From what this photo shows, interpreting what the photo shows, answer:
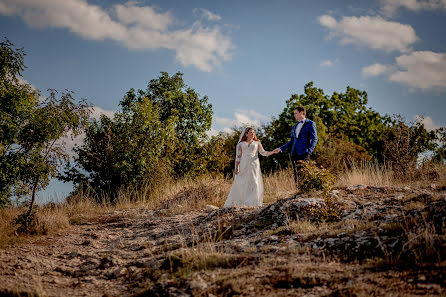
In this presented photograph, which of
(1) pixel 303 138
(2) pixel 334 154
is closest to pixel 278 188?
(1) pixel 303 138

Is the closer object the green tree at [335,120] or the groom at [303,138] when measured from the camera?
the groom at [303,138]

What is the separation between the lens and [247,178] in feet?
29.8

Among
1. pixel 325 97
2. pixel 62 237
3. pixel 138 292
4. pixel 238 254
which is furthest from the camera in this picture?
pixel 325 97

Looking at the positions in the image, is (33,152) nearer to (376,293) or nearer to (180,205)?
(180,205)

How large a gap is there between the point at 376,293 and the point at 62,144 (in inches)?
302

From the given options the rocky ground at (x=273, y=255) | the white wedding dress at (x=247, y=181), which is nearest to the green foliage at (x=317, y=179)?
the rocky ground at (x=273, y=255)

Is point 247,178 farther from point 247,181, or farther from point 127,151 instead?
point 127,151

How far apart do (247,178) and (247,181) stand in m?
0.08

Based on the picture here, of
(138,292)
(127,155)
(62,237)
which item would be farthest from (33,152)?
(138,292)

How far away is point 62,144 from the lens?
816 centimetres

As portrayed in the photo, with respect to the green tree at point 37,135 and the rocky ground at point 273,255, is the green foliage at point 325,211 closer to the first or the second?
the rocky ground at point 273,255

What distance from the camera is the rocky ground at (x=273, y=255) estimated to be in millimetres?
3496

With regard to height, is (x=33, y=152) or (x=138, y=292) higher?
(x=33, y=152)

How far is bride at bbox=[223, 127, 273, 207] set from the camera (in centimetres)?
899
